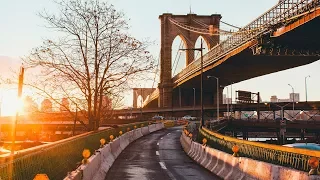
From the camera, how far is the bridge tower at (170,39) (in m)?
123

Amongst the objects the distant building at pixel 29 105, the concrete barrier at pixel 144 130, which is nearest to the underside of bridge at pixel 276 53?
the concrete barrier at pixel 144 130

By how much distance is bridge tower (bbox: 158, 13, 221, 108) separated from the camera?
405 feet

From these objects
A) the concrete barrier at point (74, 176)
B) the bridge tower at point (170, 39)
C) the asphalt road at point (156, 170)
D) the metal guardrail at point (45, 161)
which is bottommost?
the asphalt road at point (156, 170)

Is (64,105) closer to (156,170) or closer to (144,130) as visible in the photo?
(156,170)

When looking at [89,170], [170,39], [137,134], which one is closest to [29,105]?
[89,170]

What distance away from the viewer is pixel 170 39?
13100 centimetres

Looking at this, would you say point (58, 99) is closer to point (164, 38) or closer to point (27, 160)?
point (27, 160)

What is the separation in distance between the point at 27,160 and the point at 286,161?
690 cm

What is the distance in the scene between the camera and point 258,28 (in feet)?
167

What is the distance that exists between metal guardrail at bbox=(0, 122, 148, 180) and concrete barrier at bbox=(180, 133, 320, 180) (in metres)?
5.47

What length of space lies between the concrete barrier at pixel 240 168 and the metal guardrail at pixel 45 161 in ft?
17.9

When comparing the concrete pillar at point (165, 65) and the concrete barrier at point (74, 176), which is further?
the concrete pillar at point (165, 65)

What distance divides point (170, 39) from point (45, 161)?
12190 cm

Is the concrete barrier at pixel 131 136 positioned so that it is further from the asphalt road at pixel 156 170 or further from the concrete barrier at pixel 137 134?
the asphalt road at pixel 156 170
